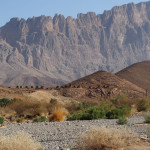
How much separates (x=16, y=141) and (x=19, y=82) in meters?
170

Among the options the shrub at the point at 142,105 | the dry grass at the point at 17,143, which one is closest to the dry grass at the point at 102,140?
the dry grass at the point at 17,143

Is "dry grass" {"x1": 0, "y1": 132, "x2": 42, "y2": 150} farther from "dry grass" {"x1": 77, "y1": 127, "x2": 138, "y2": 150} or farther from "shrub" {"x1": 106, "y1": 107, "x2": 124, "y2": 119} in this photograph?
"shrub" {"x1": 106, "y1": 107, "x2": 124, "y2": 119}

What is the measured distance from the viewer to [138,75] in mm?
80750

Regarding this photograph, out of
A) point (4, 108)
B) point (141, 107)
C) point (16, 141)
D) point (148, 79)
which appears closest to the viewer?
point (16, 141)

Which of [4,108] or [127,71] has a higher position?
[127,71]

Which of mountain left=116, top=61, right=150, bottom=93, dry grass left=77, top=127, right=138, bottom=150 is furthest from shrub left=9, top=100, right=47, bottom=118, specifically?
mountain left=116, top=61, right=150, bottom=93

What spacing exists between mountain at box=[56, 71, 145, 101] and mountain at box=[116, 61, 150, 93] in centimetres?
1032

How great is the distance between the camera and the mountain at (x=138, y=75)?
76000mm

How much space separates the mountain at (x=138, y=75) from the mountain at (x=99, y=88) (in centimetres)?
1032

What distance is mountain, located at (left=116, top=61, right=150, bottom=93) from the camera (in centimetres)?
7600

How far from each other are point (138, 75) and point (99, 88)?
919 inches

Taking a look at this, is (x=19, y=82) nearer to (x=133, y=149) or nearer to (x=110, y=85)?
(x=110, y=85)

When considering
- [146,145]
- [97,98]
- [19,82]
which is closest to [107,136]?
[146,145]

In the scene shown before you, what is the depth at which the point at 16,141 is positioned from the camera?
311 inches
